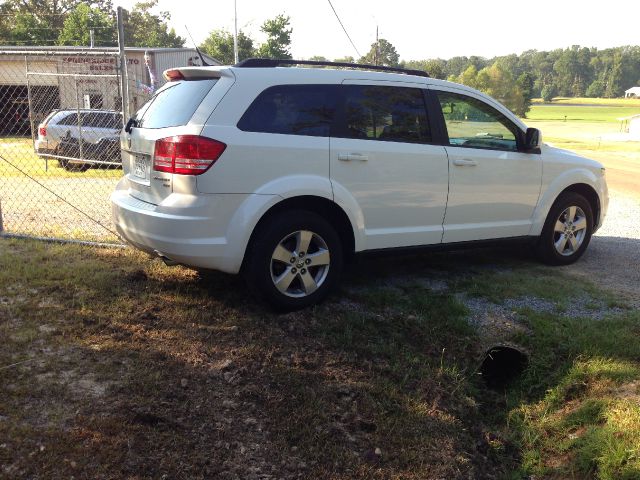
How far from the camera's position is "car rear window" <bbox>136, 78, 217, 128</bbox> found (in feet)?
14.9

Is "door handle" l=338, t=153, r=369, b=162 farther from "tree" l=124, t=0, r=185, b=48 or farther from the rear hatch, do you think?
"tree" l=124, t=0, r=185, b=48

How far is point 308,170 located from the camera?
4.62m

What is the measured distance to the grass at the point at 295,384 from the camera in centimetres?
304

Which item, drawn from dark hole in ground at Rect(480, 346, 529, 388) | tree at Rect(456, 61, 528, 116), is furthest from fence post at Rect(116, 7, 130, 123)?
tree at Rect(456, 61, 528, 116)

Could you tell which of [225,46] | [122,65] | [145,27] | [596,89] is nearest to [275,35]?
[225,46]

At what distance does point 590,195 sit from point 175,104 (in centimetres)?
463

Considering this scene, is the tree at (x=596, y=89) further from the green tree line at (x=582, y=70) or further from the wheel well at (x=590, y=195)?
the wheel well at (x=590, y=195)

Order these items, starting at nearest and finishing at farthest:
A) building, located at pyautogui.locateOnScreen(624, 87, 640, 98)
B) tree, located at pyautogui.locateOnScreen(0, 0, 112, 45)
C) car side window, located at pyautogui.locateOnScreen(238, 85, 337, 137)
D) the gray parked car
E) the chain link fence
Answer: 1. car side window, located at pyautogui.locateOnScreen(238, 85, 337, 137)
2. the chain link fence
3. the gray parked car
4. tree, located at pyautogui.locateOnScreen(0, 0, 112, 45)
5. building, located at pyautogui.locateOnScreen(624, 87, 640, 98)

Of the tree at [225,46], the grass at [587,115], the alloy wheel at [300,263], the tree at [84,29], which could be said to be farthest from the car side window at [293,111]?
the grass at [587,115]

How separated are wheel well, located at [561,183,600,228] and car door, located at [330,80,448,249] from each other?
2.02 m

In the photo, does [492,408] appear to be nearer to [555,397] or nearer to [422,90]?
[555,397]

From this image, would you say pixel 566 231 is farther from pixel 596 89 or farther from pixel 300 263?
pixel 596 89

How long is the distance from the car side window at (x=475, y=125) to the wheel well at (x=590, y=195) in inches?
43.0

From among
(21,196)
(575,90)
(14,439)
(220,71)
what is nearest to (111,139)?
(21,196)
